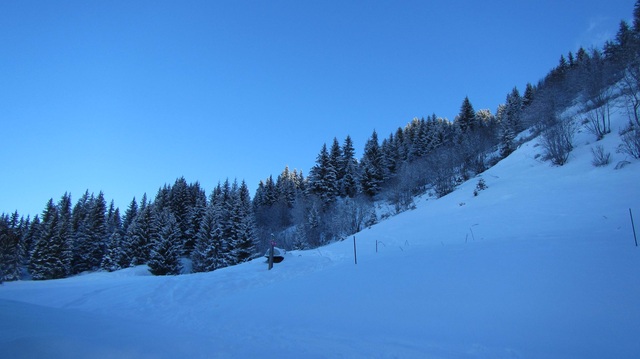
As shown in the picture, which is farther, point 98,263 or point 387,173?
point 387,173

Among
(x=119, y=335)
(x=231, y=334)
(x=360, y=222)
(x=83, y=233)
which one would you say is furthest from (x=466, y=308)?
(x=83, y=233)

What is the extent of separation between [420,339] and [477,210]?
44.3ft

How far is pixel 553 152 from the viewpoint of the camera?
750 inches

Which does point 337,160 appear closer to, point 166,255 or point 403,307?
point 166,255

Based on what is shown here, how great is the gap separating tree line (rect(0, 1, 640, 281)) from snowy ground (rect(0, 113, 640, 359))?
1095 centimetres

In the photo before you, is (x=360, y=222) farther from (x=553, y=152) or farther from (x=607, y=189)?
(x=607, y=189)

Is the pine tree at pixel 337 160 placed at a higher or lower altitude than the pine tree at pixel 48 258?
higher

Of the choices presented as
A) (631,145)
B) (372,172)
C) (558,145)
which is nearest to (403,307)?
(631,145)

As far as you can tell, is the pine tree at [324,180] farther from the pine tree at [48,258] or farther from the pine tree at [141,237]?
the pine tree at [48,258]

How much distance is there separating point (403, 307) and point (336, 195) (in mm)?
41591

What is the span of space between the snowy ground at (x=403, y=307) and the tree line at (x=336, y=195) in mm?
10947

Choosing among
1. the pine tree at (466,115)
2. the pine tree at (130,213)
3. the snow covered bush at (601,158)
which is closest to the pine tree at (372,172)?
the pine tree at (466,115)

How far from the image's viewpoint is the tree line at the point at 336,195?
82.1 ft

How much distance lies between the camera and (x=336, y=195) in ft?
155
